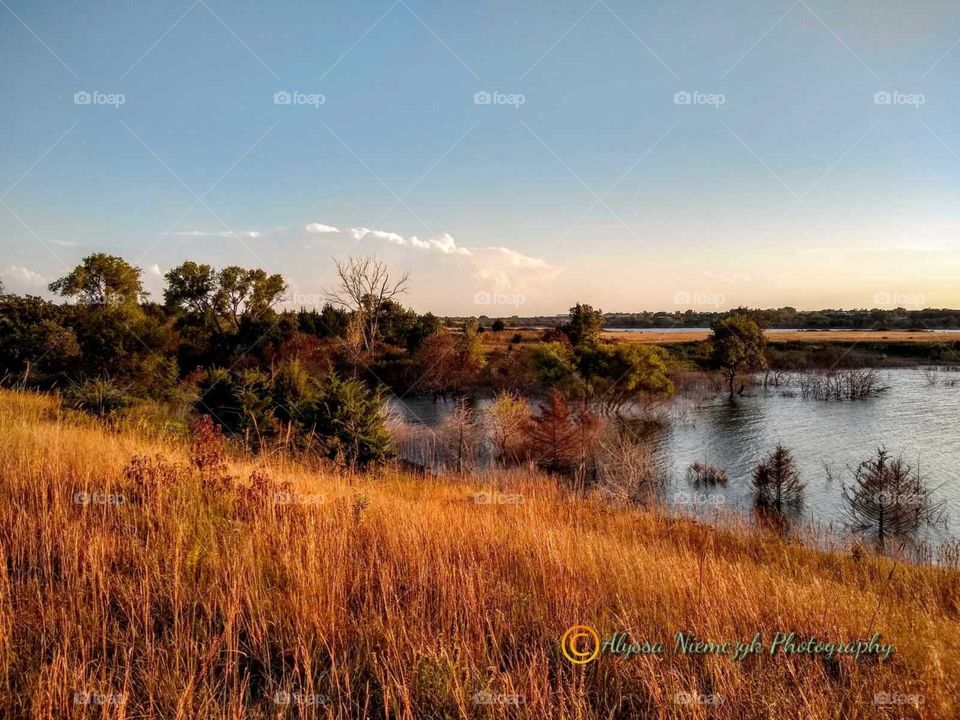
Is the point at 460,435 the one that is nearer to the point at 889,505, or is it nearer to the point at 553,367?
the point at 553,367

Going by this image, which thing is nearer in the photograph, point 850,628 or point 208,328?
point 850,628

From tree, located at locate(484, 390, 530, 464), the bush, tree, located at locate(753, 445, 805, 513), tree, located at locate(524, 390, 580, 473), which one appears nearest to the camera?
the bush

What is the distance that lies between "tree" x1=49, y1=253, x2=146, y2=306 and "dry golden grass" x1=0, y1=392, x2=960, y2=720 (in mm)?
45753

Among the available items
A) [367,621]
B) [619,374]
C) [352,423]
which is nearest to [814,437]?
[619,374]

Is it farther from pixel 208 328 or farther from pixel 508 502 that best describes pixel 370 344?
pixel 508 502

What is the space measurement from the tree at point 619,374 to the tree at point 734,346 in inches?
388

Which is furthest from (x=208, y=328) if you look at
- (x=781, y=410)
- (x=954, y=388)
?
(x=954, y=388)

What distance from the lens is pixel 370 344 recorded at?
153 feet

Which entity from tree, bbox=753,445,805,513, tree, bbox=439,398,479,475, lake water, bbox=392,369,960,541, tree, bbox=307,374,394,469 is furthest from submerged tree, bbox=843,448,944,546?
tree, bbox=307,374,394,469

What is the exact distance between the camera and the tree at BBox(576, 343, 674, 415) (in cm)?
3238

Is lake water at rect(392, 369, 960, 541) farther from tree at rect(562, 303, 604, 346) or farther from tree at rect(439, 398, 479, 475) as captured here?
tree at rect(562, 303, 604, 346)

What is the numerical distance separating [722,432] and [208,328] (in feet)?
140

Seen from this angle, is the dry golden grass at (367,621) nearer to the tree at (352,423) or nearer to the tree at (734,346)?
the tree at (352,423)

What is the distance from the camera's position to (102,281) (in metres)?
44.2
